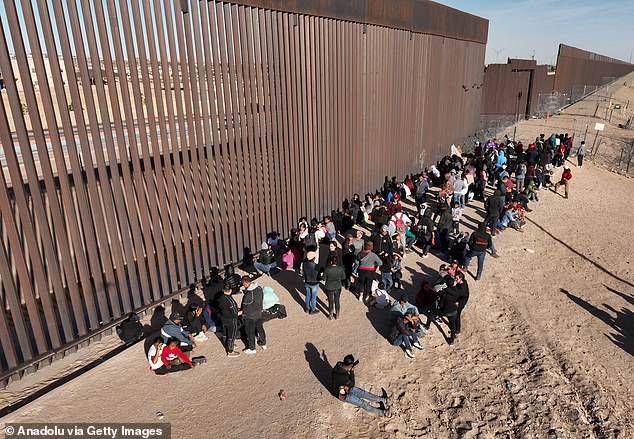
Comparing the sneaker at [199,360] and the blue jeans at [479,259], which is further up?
the blue jeans at [479,259]

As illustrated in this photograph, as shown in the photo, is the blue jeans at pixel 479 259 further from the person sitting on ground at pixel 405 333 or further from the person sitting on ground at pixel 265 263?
the person sitting on ground at pixel 265 263

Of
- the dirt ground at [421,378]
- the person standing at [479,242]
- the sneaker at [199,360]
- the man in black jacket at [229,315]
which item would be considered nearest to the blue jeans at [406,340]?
the dirt ground at [421,378]

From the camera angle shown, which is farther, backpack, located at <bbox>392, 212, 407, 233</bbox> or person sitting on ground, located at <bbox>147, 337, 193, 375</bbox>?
backpack, located at <bbox>392, 212, 407, 233</bbox>

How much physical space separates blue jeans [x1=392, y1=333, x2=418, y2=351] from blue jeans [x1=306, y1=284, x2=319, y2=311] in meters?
1.99

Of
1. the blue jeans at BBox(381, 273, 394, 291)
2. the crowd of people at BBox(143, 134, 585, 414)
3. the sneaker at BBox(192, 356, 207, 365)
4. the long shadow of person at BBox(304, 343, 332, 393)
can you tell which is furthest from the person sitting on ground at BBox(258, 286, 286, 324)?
the blue jeans at BBox(381, 273, 394, 291)

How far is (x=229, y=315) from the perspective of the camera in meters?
7.69

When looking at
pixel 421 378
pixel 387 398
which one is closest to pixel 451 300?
pixel 421 378

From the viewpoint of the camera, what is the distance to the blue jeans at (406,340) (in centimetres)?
814

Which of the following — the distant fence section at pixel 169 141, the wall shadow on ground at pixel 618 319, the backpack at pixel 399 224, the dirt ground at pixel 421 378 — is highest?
the distant fence section at pixel 169 141

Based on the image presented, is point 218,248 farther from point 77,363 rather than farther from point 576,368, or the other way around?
point 576,368

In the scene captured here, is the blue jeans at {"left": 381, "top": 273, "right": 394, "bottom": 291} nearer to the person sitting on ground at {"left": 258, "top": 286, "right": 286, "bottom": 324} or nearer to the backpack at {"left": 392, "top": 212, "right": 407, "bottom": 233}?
the backpack at {"left": 392, "top": 212, "right": 407, "bottom": 233}

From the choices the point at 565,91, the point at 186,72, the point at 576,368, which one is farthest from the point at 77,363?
the point at 565,91

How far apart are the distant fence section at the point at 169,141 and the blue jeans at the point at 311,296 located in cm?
276

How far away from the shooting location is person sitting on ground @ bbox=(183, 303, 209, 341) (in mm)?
8086
